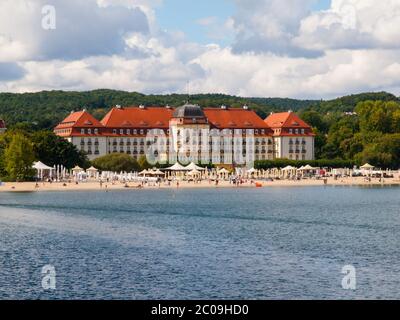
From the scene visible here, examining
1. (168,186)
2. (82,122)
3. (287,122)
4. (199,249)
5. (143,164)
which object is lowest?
(199,249)

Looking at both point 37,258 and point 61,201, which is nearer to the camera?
point 37,258

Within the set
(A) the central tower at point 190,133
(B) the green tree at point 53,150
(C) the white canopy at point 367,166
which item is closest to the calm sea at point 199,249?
(B) the green tree at point 53,150

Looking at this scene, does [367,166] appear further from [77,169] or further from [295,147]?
[77,169]

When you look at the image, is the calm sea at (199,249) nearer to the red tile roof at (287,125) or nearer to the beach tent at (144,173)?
the beach tent at (144,173)

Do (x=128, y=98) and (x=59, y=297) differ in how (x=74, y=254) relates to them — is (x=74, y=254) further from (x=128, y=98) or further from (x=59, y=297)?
(x=128, y=98)

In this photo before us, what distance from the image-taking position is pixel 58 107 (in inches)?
7589

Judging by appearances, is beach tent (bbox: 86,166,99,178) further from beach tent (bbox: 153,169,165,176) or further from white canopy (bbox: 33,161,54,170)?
white canopy (bbox: 33,161,54,170)

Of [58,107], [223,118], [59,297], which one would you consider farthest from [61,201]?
[58,107]

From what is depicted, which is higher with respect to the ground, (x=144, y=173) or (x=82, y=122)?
(x=82, y=122)

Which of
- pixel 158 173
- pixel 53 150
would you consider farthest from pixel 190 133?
pixel 53 150

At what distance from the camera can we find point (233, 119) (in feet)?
461

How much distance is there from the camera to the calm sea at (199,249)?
1268 inches

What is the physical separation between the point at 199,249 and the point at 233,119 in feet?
324
